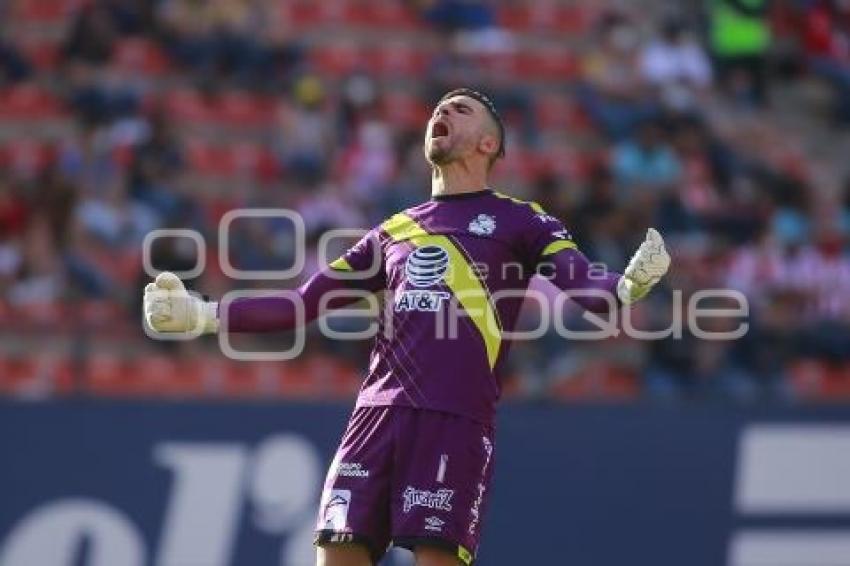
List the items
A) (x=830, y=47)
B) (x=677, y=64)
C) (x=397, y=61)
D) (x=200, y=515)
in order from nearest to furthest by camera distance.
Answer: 1. (x=200, y=515)
2. (x=397, y=61)
3. (x=677, y=64)
4. (x=830, y=47)

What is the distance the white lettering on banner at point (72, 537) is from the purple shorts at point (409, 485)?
12.7 ft

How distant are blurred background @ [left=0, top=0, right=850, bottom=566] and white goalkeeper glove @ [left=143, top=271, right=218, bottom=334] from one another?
12.6ft

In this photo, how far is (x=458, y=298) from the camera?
645 centimetres

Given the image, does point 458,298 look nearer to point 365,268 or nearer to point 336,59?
point 365,268

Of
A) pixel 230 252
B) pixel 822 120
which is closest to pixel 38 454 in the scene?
pixel 230 252

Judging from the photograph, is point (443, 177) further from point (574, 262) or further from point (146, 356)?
point (146, 356)

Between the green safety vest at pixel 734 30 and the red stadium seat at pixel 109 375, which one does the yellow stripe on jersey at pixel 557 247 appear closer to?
the red stadium seat at pixel 109 375

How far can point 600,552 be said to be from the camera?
10461 millimetres

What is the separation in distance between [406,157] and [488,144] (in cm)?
793

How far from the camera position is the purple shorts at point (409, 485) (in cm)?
630

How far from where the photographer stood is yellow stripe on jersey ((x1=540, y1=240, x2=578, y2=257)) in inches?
251

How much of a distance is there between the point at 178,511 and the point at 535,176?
5860 mm

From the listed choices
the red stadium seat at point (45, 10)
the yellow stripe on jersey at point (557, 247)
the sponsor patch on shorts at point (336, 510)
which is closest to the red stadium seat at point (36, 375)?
the red stadium seat at point (45, 10)

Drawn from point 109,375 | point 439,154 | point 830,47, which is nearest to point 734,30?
point 830,47
